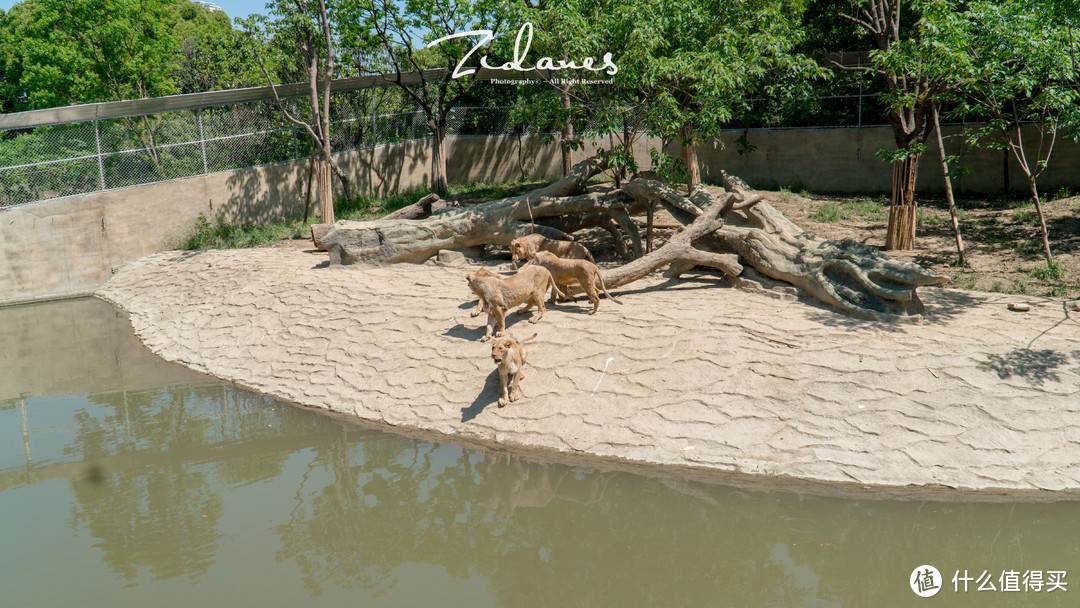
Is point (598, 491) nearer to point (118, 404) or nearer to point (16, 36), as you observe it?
point (118, 404)

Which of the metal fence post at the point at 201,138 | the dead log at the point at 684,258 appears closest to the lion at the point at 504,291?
the dead log at the point at 684,258

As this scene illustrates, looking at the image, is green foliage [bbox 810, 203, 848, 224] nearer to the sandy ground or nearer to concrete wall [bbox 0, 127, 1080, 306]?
concrete wall [bbox 0, 127, 1080, 306]

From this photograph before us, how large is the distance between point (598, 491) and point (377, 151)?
14.7 metres

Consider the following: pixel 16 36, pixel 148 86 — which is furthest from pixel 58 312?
pixel 16 36

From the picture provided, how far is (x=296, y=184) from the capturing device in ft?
59.6

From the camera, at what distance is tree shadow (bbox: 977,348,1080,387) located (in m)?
7.78

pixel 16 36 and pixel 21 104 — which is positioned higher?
pixel 16 36

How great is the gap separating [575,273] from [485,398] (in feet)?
7.10

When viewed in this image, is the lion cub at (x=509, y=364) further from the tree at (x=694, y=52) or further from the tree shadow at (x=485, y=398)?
the tree at (x=694, y=52)

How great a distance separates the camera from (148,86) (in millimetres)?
28422

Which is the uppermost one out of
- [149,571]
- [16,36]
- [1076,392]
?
[16,36]

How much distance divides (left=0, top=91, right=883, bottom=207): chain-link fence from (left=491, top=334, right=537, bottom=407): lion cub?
4.88m

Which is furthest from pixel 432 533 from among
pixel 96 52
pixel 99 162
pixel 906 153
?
pixel 96 52

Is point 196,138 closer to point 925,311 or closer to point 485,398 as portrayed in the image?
point 485,398
